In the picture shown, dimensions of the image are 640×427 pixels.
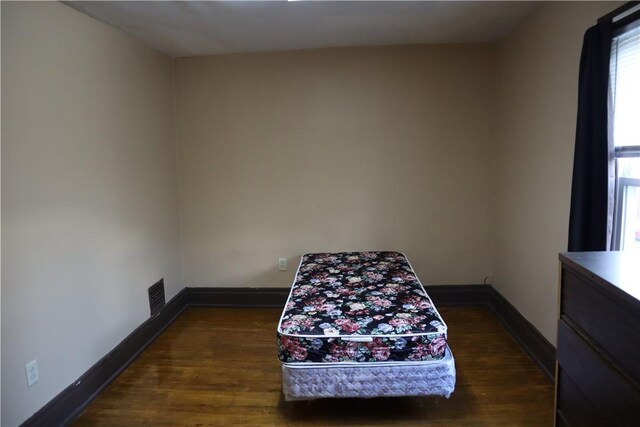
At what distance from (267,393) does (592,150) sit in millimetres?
2166

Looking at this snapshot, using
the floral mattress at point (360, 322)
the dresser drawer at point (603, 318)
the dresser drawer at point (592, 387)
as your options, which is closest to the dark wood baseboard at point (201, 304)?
the floral mattress at point (360, 322)

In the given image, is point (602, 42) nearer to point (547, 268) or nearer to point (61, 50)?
point (547, 268)

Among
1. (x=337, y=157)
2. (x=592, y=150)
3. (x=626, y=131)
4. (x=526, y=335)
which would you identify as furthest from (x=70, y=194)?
(x=526, y=335)

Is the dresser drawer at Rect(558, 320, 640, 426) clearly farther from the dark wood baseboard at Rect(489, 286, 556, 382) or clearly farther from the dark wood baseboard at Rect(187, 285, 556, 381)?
the dark wood baseboard at Rect(187, 285, 556, 381)

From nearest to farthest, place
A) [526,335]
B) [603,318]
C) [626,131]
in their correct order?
[603,318] → [626,131] → [526,335]

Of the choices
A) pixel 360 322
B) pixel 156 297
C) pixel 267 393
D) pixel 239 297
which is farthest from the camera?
pixel 239 297

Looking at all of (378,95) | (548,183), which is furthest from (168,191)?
(548,183)

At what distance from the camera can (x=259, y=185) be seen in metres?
3.55

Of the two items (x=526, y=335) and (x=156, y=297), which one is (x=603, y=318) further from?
(x=156, y=297)

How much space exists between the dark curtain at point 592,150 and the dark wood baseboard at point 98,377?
9.03 ft

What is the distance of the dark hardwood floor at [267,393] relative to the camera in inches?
81.5

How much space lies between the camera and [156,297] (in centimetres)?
318

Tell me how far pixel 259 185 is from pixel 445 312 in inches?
79.4

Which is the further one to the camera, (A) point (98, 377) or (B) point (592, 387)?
(A) point (98, 377)
